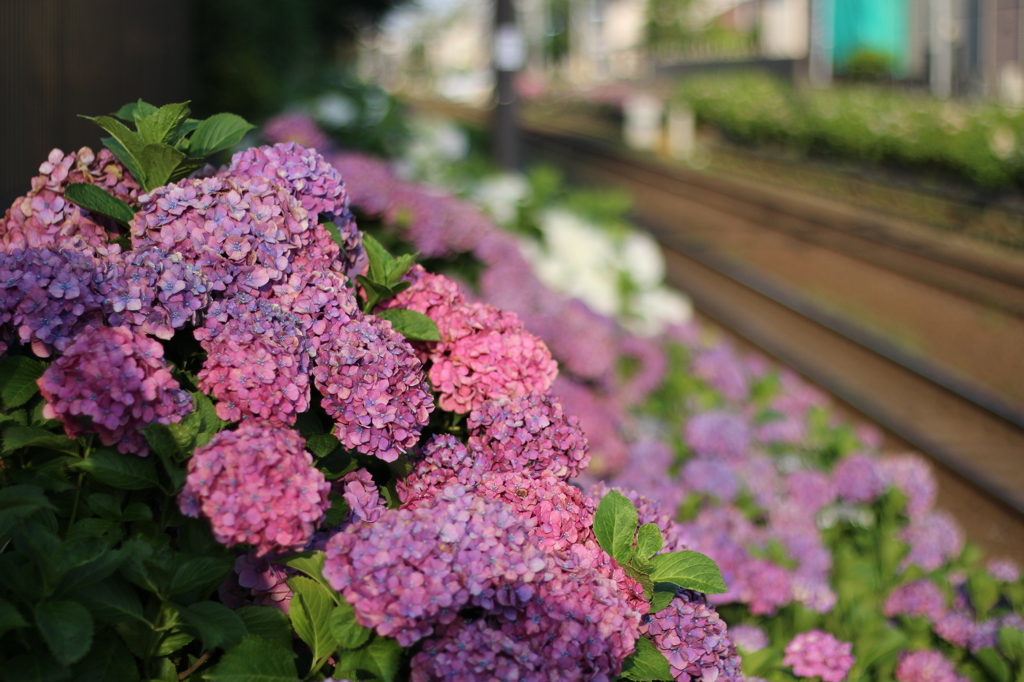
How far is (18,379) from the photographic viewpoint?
1.47m

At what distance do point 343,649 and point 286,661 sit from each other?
0.08m

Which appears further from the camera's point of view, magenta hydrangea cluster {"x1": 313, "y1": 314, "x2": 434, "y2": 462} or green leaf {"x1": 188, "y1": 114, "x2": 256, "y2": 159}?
green leaf {"x1": 188, "y1": 114, "x2": 256, "y2": 159}

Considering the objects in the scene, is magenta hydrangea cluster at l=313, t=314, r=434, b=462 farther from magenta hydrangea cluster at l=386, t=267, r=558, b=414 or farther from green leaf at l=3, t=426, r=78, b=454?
green leaf at l=3, t=426, r=78, b=454

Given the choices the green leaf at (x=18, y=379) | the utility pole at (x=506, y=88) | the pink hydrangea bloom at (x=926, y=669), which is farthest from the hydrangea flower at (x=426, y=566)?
the utility pole at (x=506, y=88)

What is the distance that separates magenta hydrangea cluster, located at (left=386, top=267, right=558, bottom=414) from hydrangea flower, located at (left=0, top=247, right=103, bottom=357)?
58 centimetres

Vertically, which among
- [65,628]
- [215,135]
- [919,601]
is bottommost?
[919,601]

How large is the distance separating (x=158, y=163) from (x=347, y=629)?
35.8 inches

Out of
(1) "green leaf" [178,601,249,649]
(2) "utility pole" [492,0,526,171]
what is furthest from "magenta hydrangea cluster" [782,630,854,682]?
(2) "utility pole" [492,0,526,171]

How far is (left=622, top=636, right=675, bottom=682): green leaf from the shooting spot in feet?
4.70

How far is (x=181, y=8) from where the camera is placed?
7.05 m

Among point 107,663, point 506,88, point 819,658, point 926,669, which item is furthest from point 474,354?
point 506,88

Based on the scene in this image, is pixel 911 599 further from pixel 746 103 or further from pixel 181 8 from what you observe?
pixel 746 103

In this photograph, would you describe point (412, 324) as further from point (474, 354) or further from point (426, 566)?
point (426, 566)

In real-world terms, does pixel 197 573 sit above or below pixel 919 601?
above
